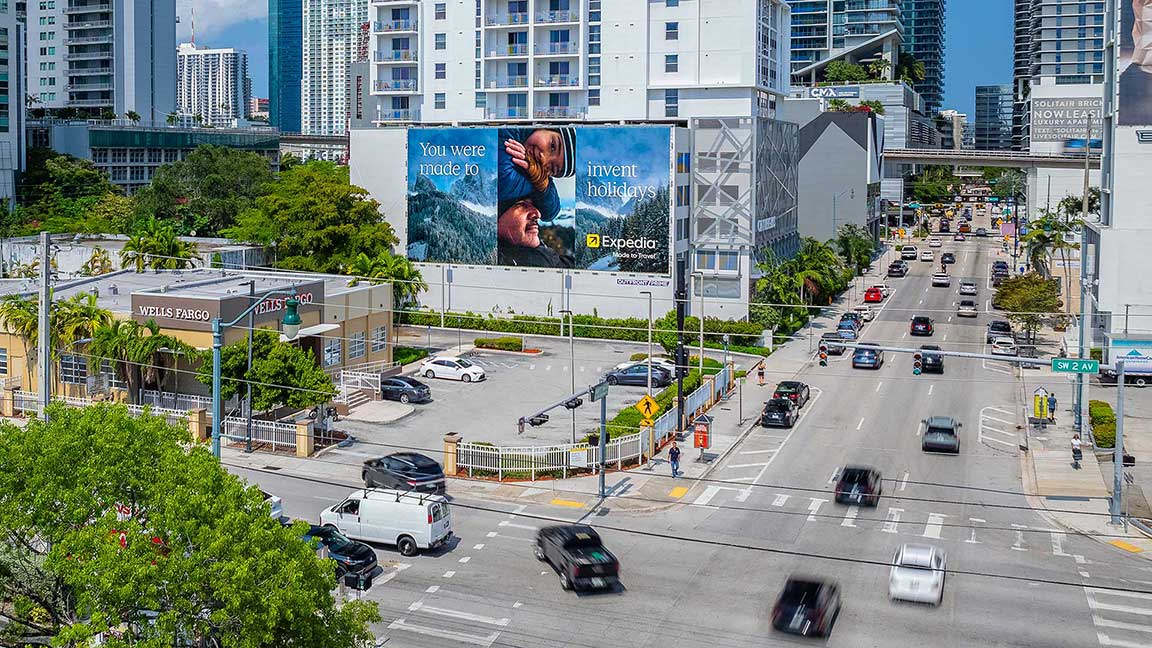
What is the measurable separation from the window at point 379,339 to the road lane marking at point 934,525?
1350 inches

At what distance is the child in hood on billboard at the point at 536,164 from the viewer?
8338 centimetres

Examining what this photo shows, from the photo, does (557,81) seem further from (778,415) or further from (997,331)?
(778,415)

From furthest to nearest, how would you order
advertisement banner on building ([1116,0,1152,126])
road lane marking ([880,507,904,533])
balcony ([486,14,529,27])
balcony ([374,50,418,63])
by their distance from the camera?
1. balcony ([374,50,418,63])
2. balcony ([486,14,529,27])
3. advertisement banner on building ([1116,0,1152,126])
4. road lane marking ([880,507,904,533])

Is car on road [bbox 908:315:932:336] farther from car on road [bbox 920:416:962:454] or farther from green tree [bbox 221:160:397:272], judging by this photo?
green tree [bbox 221:160:397:272]

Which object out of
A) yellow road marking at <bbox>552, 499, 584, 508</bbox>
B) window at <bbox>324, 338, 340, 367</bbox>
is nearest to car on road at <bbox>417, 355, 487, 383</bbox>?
window at <bbox>324, 338, 340, 367</bbox>

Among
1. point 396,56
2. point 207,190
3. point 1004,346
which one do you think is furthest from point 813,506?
point 207,190

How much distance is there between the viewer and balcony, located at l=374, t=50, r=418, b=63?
339 feet

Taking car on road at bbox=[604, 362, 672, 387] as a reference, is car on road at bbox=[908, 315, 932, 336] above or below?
above

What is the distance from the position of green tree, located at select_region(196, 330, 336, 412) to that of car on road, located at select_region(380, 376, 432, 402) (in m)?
8.05

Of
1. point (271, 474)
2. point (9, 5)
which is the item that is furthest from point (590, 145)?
point (9, 5)

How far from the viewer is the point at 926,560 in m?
34.1

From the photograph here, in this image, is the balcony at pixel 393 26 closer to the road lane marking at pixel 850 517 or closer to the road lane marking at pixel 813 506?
the road lane marking at pixel 813 506

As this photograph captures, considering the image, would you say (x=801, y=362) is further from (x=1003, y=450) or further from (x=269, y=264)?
(x=269, y=264)

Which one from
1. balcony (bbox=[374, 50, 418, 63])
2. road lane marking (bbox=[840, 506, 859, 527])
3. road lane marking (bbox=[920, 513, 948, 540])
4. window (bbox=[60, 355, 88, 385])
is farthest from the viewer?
balcony (bbox=[374, 50, 418, 63])
